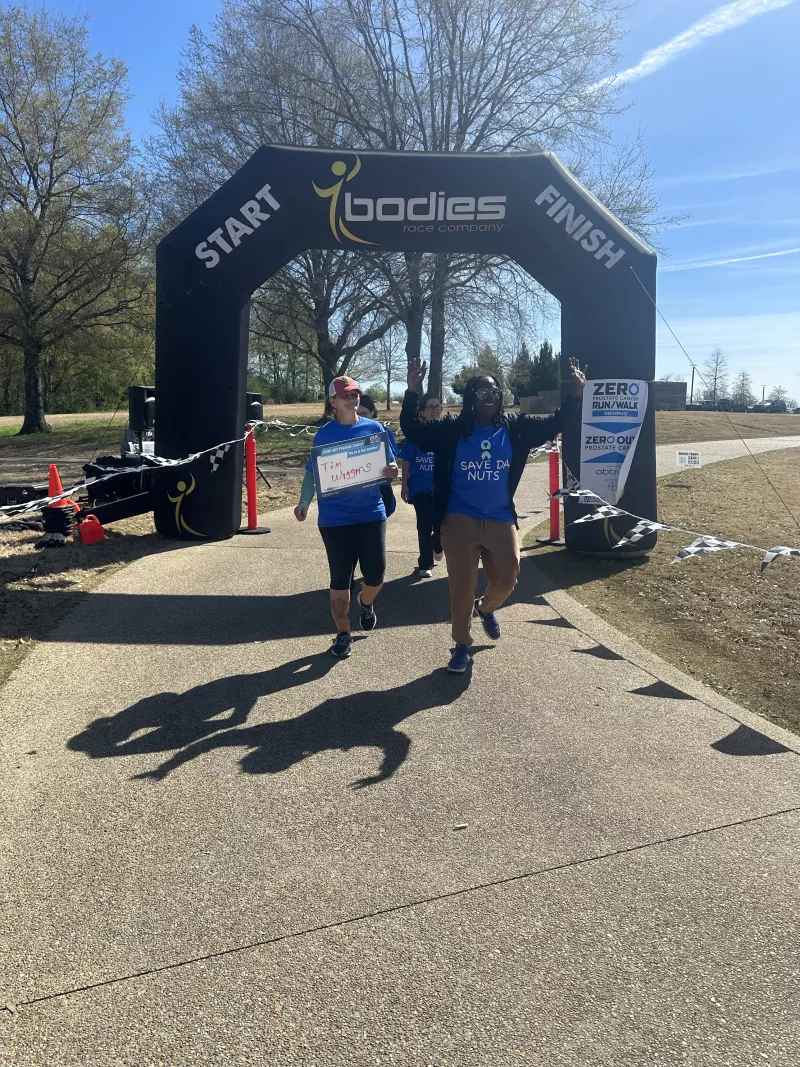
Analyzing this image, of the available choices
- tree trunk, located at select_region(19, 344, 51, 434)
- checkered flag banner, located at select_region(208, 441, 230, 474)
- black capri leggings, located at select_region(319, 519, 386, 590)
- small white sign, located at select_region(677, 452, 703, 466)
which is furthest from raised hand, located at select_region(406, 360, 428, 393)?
tree trunk, located at select_region(19, 344, 51, 434)

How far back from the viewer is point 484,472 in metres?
4.95

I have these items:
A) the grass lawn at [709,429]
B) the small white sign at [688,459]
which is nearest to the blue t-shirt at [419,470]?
the small white sign at [688,459]

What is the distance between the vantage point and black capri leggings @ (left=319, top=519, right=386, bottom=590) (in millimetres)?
5277

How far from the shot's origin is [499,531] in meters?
5.01

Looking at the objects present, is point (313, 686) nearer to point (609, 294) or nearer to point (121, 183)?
point (609, 294)

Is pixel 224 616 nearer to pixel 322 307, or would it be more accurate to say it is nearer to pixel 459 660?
pixel 459 660

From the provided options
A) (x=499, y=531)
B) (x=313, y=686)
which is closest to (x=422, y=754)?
(x=313, y=686)

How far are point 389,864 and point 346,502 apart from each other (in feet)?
8.89

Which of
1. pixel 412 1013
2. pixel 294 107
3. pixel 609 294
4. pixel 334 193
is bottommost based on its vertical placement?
pixel 412 1013

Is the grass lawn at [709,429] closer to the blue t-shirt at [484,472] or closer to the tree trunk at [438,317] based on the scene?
the tree trunk at [438,317]

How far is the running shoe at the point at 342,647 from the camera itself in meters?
5.43

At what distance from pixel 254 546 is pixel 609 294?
15.8 feet

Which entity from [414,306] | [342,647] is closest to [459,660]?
[342,647]

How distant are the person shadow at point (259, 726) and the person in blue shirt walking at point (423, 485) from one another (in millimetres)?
2508
